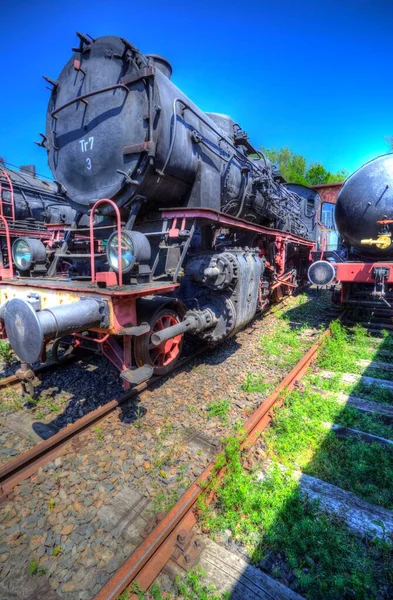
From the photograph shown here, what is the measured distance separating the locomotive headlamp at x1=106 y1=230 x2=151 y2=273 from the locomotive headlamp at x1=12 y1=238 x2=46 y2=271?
139 cm

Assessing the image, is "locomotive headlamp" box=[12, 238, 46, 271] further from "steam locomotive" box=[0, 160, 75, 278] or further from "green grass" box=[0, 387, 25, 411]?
"steam locomotive" box=[0, 160, 75, 278]

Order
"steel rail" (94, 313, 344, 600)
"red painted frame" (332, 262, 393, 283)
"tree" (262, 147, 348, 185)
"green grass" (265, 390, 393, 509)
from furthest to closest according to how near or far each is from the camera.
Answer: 1. "tree" (262, 147, 348, 185)
2. "red painted frame" (332, 262, 393, 283)
3. "green grass" (265, 390, 393, 509)
4. "steel rail" (94, 313, 344, 600)

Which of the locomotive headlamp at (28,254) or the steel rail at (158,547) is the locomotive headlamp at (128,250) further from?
the steel rail at (158,547)

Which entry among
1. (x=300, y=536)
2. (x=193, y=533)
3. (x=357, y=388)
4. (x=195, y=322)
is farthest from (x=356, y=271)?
(x=193, y=533)

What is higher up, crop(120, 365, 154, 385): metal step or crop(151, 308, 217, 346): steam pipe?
crop(151, 308, 217, 346): steam pipe

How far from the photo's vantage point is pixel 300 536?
6.84 feet

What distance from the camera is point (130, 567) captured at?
1.79 metres

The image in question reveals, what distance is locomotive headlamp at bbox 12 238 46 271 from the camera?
13.3 ft

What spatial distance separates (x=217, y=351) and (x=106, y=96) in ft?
12.5

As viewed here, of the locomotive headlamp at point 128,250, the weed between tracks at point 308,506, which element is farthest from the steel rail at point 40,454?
the locomotive headlamp at point 128,250

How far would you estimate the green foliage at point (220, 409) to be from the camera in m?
3.42

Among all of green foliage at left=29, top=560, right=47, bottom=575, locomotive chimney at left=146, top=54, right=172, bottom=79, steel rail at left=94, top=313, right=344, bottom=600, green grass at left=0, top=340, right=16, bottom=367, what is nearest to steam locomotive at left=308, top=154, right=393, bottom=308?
locomotive chimney at left=146, top=54, right=172, bottom=79

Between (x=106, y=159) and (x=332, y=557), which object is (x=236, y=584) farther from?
(x=106, y=159)

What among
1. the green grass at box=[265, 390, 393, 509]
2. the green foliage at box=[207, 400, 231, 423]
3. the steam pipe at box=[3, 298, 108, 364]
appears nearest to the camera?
the steam pipe at box=[3, 298, 108, 364]
